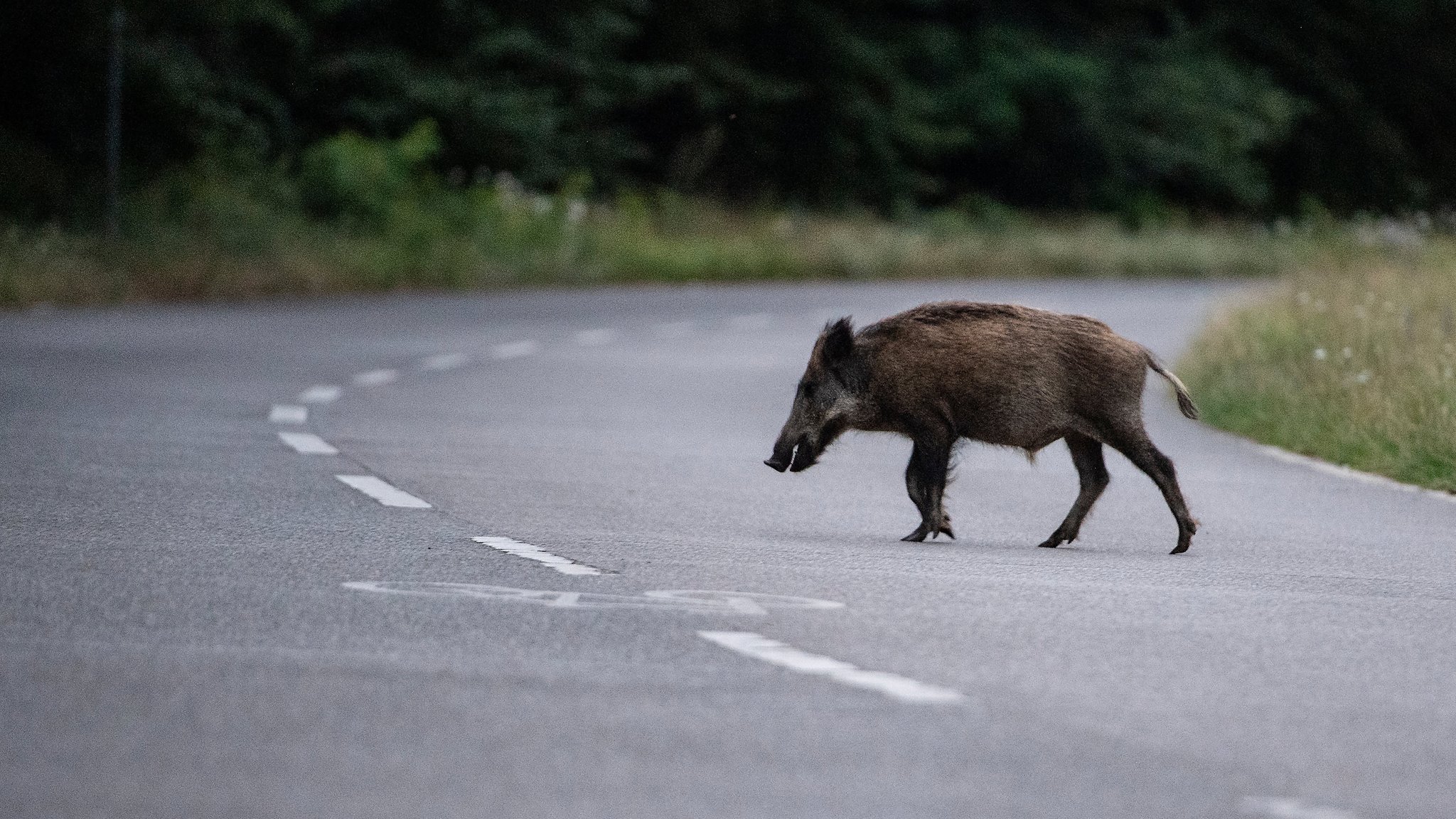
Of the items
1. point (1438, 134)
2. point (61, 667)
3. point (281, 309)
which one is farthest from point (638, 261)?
point (1438, 134)

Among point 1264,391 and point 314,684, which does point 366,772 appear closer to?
point 314,684

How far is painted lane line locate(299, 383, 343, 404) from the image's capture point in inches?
681

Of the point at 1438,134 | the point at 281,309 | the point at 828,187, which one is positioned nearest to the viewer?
the point at 281,309

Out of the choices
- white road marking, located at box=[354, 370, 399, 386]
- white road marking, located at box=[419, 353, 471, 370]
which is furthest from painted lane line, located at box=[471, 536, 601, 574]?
white road marking, located at box=[419, 353, 471, 370]

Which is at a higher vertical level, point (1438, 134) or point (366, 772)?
point (1438, 134)

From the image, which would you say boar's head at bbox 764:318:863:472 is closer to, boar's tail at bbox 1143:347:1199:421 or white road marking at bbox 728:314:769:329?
boar's tail at bbox 1143:347:1199:421

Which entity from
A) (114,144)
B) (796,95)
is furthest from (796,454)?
(796,95)

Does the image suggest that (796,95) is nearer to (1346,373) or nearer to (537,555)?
(1346,373)

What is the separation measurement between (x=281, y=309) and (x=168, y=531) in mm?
19231

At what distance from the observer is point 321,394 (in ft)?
58.7

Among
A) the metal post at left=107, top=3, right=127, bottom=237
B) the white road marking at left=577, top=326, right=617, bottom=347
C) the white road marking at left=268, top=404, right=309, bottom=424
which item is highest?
the metal post at left=107, top=3, right=127, bottom=237

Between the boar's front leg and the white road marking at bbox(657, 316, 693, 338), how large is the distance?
16.1 m

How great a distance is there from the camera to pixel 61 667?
21.8 ft

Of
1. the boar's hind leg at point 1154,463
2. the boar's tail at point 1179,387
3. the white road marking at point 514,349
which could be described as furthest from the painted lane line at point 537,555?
the white road marking at point 514,349
